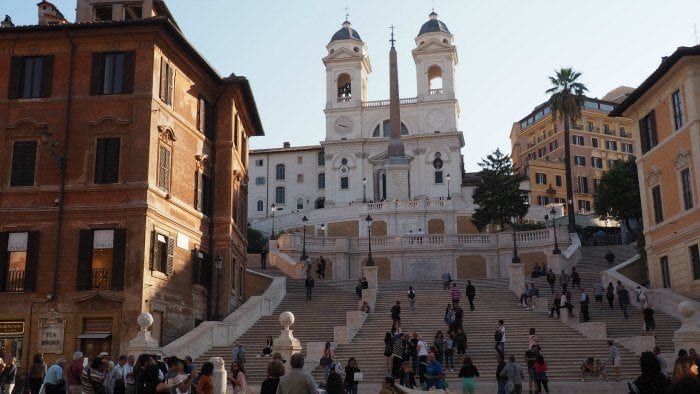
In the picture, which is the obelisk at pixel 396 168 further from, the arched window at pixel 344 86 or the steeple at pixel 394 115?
the arched window at pixel 344 86

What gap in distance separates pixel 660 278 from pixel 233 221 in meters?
→ 20.6

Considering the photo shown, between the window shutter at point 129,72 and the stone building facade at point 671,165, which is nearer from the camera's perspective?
the window shutter at point 129,72

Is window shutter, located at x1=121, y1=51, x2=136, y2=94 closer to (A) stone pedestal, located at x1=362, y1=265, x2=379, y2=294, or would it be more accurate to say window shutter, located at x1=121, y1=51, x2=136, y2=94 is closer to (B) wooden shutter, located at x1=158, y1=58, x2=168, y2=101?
(B) wooden shutter, located at x1=158, y1=58, x2=168, y2=101

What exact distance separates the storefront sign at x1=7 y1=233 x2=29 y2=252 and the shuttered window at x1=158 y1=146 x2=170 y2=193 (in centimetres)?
526

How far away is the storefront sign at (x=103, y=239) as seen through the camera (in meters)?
29.4

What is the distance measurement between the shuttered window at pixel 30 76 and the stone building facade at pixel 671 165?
86.1 feet

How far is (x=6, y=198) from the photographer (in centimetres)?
3012

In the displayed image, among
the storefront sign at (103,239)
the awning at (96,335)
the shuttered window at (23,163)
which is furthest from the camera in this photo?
the shuttered window at (23,163)

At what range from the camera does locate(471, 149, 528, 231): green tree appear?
217 feet

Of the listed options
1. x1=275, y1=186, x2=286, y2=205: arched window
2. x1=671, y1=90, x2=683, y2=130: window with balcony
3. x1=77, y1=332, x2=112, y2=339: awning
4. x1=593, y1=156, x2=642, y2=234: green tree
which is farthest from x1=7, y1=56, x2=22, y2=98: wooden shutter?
x1=275, y1=186, x2=286, y2=205: arched window

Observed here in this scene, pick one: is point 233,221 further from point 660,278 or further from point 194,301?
point 660,278

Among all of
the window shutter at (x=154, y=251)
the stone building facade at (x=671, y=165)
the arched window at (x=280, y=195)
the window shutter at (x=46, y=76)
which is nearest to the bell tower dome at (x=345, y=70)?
the arched window at (x=280, y=195)

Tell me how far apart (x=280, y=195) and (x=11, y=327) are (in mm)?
73410

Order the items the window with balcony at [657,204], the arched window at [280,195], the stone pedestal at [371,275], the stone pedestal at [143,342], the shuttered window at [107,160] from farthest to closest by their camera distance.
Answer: the arched window at [280,195]
the stone pedestal at [371,275]
the window with balcony at [657,204]
the shuttered window at [107,160]
the stone pedestal at [143,342]
